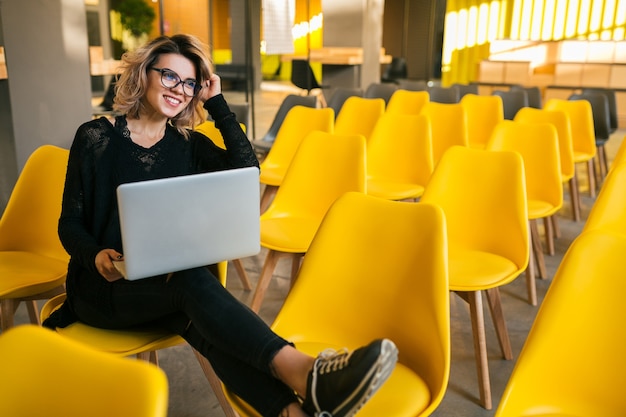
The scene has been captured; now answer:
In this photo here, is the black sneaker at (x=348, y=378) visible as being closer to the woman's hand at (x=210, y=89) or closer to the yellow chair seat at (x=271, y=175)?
the woman's hand at (x=210, y=89)

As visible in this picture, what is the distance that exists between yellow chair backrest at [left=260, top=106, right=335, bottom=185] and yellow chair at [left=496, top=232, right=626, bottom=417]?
8.56 ft

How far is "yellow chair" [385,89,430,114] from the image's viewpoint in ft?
18.3

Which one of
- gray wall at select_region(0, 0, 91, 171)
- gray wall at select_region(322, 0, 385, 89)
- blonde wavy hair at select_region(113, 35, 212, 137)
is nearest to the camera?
blonde wavy hair at select_region(113, 35, 212, 137)

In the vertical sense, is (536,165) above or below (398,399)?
above

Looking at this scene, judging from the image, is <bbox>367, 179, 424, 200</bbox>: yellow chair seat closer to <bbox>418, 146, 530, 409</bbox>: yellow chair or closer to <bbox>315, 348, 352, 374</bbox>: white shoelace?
<bbox>418, 146, 530, 409</bbox>: yellow chair

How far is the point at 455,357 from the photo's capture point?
2.64 m

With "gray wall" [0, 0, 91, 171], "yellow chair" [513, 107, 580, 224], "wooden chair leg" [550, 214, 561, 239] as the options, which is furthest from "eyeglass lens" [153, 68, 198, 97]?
"wooden chair leg" [550, 214, 561, 239]

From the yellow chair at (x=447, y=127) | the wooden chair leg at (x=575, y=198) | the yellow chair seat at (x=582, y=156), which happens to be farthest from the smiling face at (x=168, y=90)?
the yellow chair seat at (x=582, y=156)

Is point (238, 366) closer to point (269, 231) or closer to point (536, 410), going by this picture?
point (536, 410)

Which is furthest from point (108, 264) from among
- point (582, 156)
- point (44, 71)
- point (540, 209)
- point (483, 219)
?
point (582, 156)

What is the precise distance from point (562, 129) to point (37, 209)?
3288 mm

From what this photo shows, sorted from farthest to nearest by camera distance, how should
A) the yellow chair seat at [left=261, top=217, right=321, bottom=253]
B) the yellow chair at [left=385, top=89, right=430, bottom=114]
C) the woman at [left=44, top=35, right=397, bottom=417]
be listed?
the yellow chair at [left=385, top=89, right=430, bottom=114]
the yellow chair seat at [left=261, top=217, right=321, bottom=253]
the woman at [left=44, top=35, right=397, bottom=417]

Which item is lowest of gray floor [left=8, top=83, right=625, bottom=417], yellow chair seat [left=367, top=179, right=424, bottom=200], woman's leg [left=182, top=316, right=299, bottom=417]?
gray floor [left=8, top=83, right=625, bottom=417]

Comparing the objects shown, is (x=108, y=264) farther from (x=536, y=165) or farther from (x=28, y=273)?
(x=536, y=165)
